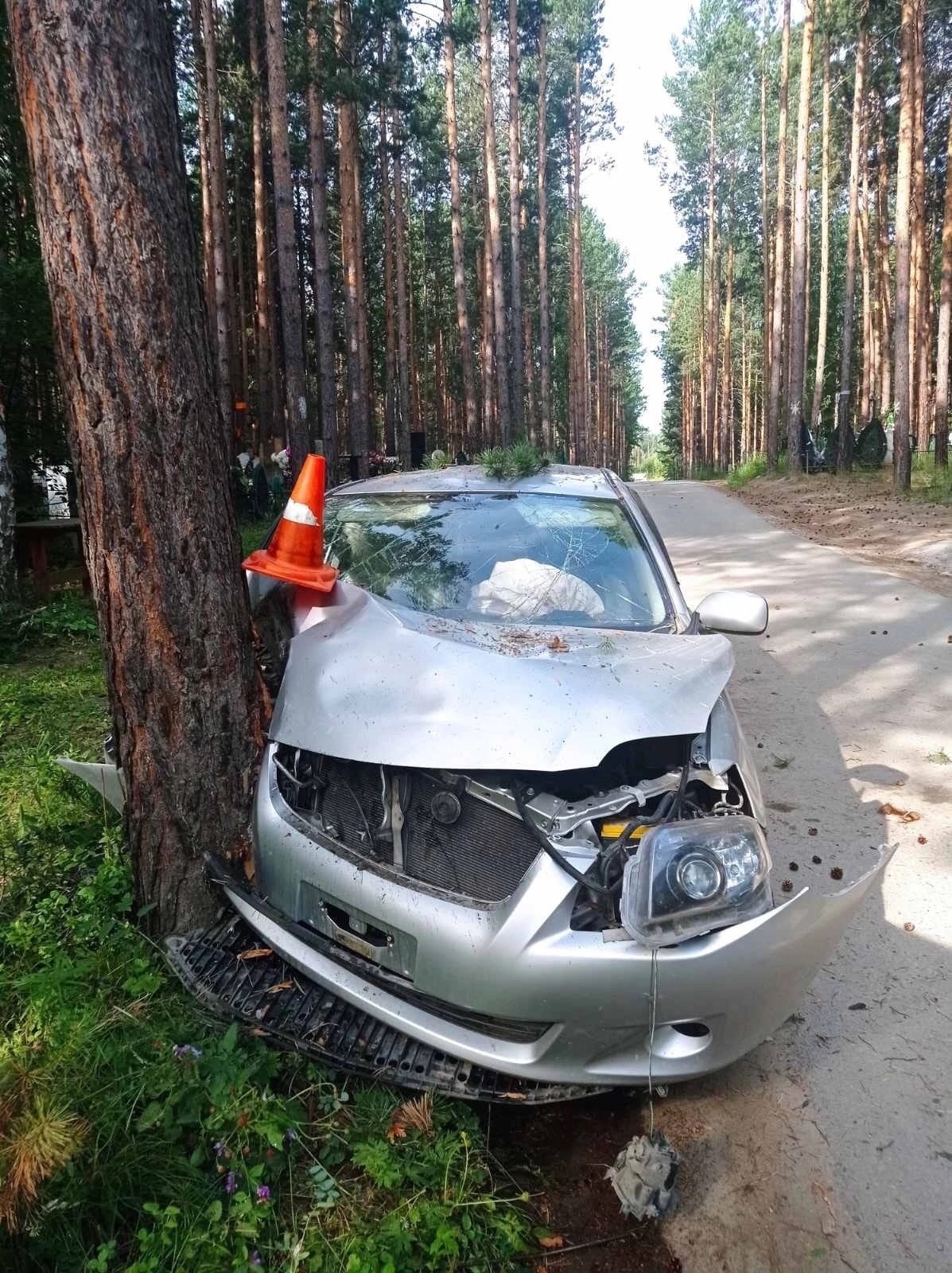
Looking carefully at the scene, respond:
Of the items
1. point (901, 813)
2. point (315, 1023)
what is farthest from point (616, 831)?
point (901, 813)

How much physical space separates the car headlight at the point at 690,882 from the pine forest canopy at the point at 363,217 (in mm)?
1907

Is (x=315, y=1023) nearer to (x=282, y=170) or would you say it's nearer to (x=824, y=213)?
(x=282, y=170)

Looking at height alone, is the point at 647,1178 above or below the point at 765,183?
below

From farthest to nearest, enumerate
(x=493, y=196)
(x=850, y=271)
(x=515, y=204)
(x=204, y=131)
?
(x=850, y=271), (x=515, y=204), (x=493, y=196), (x=204, y=131)

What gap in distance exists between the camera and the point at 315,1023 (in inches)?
94.0

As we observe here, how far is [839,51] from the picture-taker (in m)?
27.1

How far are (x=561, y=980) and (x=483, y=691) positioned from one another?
82 centimetres

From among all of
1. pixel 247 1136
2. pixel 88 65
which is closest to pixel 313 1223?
pixel 247 1136

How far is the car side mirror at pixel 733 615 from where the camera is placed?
3525 mm

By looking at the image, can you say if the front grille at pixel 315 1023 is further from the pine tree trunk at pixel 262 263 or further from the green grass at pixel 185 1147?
the pine tree trunk at pixel 262 263

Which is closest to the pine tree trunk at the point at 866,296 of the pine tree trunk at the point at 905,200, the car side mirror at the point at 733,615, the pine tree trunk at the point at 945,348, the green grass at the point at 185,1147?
the pine tree trunk at the point at 945,348

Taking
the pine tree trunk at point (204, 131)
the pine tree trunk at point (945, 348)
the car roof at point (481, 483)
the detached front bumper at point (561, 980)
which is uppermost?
the pine tree trunk at point (204, 131)

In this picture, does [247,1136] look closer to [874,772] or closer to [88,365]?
[88,365]

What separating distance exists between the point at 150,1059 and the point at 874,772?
13.6ft
